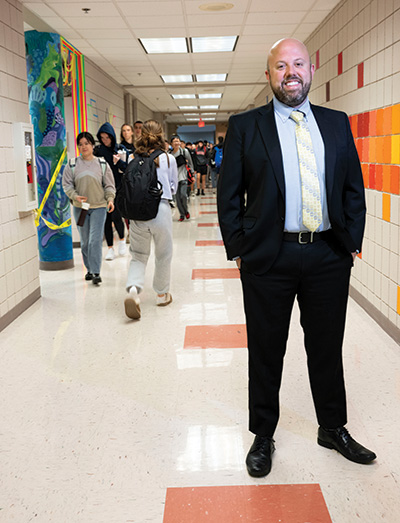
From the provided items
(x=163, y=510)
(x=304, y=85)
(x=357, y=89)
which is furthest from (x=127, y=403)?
(x=357, y=89)

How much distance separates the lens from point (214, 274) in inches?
230

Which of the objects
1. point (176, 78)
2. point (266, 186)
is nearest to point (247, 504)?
point (266, 186)

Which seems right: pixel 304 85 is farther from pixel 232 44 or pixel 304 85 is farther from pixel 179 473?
pixel 232 44

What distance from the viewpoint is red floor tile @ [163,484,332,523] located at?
185 cm

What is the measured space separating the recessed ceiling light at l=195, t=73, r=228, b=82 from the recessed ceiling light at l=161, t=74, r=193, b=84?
17 centimetres

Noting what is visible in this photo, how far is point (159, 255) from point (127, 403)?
176 centimetres

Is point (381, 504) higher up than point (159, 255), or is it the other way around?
point (159, 255)

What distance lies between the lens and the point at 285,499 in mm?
1952

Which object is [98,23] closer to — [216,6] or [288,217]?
[216,6]

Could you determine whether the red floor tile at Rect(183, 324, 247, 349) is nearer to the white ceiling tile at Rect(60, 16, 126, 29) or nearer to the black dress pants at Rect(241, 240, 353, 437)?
the black dress pants at Rect(241, 240, 353, 437)

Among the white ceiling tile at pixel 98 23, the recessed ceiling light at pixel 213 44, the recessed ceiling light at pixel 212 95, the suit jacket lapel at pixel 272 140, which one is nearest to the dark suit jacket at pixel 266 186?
the suit jacket lapel at pixel 272 140

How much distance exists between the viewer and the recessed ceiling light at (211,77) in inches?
416

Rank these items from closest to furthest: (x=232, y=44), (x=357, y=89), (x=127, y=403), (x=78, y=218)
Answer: (x=127, y=403) < (x=357, y=89) < (x=78, y=218) < (x=232, y=44)

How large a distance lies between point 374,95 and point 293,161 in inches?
101
